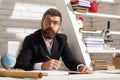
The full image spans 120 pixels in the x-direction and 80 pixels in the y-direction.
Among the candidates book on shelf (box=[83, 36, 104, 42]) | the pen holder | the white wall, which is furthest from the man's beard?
the pen holder

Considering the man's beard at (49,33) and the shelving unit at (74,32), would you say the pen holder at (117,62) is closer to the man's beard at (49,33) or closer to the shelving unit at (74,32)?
the shelving unit at (74,32)

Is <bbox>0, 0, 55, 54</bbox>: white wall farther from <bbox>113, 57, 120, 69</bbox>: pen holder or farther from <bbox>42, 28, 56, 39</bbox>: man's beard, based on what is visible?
<bbox>113, 57, 120, 69</bbox>: pen holder

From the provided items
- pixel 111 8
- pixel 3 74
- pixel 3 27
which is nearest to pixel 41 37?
pixel 3 27

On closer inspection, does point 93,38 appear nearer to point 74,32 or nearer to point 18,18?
point 74,32

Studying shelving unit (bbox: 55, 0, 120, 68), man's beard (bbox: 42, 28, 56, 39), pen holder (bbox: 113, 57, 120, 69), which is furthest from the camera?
pen holder (bbox: 113, 57, 120, 69)

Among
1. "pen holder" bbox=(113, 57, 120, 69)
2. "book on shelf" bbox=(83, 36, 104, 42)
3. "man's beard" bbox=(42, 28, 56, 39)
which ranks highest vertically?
"man's beard" bbox=(42, 28, 56, 39)

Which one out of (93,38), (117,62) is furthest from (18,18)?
(117,62)

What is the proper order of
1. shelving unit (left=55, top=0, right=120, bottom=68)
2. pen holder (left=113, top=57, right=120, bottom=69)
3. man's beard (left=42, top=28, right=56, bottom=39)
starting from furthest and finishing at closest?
1. pen holder (left=113, top=57, right=120, bottom=69)
2. shelving unit (left=55, top=0, right=120, bottom=68)
3. man's beard (left=42, top=28, right=56, bottom=39)

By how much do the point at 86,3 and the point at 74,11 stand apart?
198mm

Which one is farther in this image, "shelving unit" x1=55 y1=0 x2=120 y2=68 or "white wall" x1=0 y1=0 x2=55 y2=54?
"white wall" x1=0 y1=0 x2=55 y2=54

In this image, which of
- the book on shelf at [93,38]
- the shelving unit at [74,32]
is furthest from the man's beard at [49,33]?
the book on shelf at [93,38]

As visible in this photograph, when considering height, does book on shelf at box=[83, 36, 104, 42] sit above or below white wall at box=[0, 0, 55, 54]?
below

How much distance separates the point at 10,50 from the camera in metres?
2.86

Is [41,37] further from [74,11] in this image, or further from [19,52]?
[74,11]
